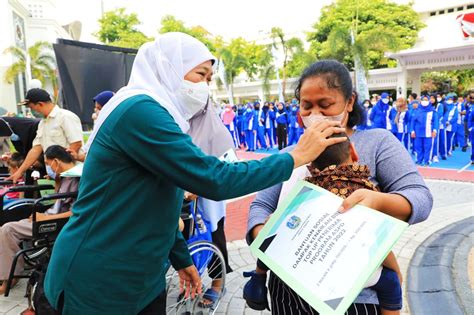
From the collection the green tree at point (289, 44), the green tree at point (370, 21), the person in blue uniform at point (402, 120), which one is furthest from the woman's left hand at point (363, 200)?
the green tree at point (370, 21)

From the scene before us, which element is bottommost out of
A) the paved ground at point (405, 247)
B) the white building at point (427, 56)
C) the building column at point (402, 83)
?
the paved ground at point (405, 247)

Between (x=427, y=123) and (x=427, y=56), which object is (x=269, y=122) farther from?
(x=427, y=56)

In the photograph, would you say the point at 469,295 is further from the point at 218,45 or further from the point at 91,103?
the point at 218,45

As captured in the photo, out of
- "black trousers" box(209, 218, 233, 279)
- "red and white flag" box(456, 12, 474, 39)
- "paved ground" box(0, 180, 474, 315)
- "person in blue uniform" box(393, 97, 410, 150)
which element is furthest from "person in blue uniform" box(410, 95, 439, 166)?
"red and white flag" box(456, 12, 474, 39)

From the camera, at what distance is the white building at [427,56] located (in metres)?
20.6

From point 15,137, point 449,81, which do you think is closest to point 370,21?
point 449,81

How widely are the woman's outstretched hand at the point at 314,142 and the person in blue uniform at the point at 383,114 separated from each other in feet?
39.5

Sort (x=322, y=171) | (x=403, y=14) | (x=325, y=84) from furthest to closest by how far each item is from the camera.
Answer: (x=403, y=14)
(x=325, y=84)
(x=322, y=171)

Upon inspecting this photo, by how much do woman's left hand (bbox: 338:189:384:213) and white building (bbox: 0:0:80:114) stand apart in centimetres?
2533

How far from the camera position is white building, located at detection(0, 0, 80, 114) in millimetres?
26672

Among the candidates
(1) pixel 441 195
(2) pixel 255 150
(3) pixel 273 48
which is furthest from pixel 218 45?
(1) pixel 441 195

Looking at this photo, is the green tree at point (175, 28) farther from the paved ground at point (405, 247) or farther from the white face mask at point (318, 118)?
the white face mask at point (318, 118)

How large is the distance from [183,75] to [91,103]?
4580 millimetres

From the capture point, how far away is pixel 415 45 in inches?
1344
